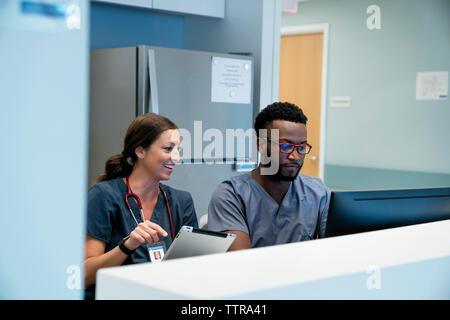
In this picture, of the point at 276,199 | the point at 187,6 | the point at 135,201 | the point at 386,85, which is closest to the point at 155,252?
the point at 135,201

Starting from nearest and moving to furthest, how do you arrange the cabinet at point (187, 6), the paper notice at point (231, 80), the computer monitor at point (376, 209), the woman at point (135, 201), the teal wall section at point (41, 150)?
the teal wall section at point (41, 150) < the computer monitor at point (376, 209) < the woman at point (135, 201) < the paper notice at point (231, 80) < the cabinet at point (187, 6)

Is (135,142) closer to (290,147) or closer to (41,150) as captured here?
(290,147)

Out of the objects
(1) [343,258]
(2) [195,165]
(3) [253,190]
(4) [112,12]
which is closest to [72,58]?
(1) [343,258]

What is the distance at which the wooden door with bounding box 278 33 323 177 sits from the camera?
4.83 metres

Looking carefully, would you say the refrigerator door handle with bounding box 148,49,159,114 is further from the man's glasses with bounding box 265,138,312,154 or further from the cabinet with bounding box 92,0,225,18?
the man's glasses with bounding box 265,138,312,154

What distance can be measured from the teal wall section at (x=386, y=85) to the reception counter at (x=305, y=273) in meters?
3.18

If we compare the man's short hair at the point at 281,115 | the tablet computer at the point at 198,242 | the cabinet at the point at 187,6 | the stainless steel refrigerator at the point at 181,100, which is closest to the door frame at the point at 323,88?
the cabinet at the point at 187,6

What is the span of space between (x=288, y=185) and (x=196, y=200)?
4.56 feet

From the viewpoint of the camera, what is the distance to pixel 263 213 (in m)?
1.92

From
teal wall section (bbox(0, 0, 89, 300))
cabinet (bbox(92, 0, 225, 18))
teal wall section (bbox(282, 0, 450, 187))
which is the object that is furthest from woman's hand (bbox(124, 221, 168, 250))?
teal wall section (bbox(282, 0, 450, 187))

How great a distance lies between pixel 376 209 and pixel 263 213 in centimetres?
57

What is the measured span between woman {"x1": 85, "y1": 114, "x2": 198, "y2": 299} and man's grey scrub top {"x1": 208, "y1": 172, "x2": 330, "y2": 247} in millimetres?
188

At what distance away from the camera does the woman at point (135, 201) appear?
6.11 ft

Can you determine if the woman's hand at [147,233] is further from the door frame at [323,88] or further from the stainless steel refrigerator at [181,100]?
the door frame at [323,88]
